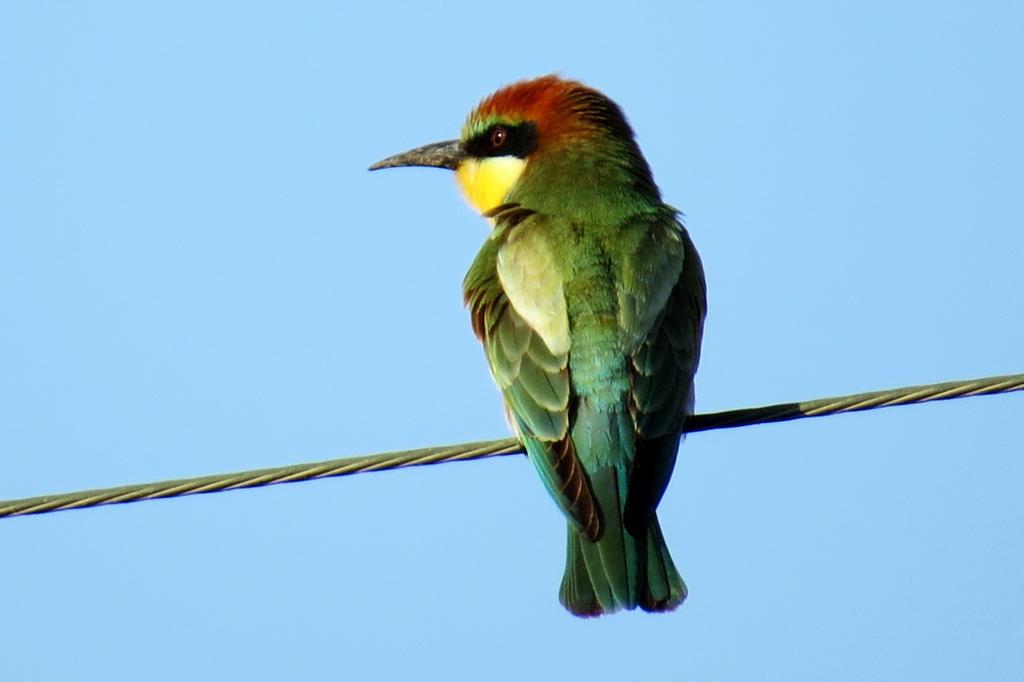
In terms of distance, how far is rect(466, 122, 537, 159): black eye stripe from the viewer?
521cm

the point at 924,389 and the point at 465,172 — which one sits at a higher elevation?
the point at 465,172

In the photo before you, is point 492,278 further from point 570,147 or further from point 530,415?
point 570,147

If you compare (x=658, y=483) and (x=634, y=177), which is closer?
(x=658, y=483)

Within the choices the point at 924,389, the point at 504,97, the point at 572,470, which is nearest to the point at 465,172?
the point at 504,97

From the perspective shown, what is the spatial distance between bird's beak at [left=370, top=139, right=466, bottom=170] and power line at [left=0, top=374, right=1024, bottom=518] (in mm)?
2333

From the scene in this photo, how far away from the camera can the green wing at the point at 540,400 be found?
376 centimetres

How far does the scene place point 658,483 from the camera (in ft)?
12.4

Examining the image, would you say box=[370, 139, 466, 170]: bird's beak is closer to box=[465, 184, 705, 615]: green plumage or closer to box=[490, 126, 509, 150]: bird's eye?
box=[490, 126, 509, 150]: bird's eye

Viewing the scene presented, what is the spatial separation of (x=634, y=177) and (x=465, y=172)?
2.91 ft

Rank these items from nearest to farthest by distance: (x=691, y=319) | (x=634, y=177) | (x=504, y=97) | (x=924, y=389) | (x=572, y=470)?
(x=924, y=389)
(x=572, y=470)
(x=691, y=319)
(x=634, y=177)
(x=504, y=97)

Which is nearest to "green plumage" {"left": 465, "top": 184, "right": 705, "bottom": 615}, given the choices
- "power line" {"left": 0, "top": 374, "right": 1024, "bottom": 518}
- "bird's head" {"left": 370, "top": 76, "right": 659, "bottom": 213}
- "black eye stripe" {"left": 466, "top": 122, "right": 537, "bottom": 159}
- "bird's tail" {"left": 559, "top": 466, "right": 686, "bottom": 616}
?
"bird's tail" {"left": 559, "top": 466, "right": 686, "bottom": 616}

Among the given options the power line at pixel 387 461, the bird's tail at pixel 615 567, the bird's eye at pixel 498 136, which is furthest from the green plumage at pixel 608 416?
the bird's eye at pixel 498 136

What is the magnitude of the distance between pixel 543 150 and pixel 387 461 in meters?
2.16

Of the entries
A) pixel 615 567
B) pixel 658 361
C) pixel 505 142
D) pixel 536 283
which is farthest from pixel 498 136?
pixel 615 567
